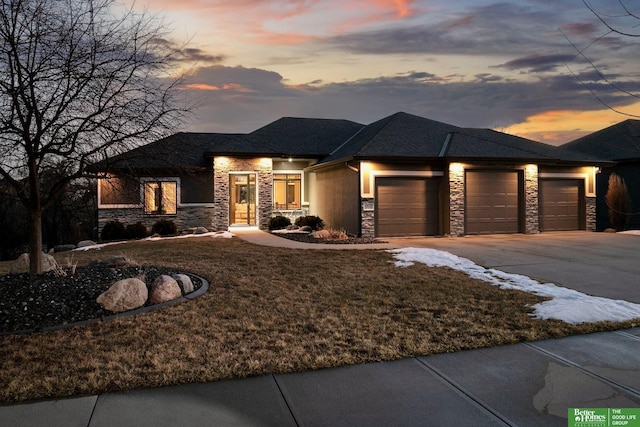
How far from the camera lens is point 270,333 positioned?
5.51 metres

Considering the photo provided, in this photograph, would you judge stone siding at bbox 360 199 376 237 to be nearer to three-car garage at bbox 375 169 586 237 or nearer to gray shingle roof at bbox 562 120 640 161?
three-car garage at bbox 375 169 586 237

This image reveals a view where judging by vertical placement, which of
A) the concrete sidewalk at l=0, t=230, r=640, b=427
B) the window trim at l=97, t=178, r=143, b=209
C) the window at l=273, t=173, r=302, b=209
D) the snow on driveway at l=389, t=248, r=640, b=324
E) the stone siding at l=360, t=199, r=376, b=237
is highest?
the window at l=273, t=173, r=302, b=209

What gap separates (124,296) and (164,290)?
665 mm

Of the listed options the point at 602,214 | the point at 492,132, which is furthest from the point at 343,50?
the point at 602,214

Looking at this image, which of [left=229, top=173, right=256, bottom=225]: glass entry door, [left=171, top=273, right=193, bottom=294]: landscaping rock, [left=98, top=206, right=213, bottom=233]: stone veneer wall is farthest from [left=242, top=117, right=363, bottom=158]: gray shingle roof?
[left=171, top=273, right=193, bottom=294]: landscaping rock

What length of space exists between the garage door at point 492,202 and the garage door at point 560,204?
148cm

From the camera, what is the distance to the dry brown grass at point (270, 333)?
4272 millimetres

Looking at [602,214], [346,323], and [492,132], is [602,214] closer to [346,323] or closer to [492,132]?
[492,132]

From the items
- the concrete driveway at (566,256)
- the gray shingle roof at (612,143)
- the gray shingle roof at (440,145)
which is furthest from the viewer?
the gray shingle roof at (612,143)

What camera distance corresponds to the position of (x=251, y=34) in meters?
13.4

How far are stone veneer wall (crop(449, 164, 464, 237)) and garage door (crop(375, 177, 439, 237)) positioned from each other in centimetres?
64

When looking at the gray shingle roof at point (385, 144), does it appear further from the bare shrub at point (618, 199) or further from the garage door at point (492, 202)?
the bare shrub at point (618, 199)

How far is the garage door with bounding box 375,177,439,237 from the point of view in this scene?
1750 centimetres

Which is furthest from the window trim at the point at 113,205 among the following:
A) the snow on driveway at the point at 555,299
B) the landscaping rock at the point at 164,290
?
the landscaping rock at the point at 164,290
